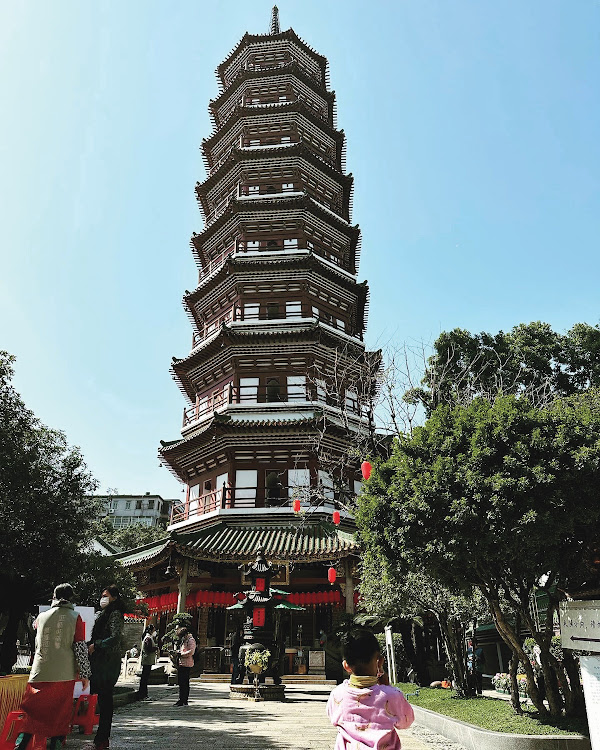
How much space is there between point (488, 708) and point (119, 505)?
75318 millimetres

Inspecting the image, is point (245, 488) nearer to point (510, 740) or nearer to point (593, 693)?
point (510, 740)

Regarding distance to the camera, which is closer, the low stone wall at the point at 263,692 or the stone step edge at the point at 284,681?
the low stone wall at the point at 263,692

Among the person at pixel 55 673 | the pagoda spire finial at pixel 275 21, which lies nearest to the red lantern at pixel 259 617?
the person at pixel 55 673

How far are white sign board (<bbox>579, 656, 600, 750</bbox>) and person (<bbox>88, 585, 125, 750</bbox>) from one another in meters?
4.62

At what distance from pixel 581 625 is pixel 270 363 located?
62.6ft

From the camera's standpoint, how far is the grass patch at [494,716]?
6555 mm

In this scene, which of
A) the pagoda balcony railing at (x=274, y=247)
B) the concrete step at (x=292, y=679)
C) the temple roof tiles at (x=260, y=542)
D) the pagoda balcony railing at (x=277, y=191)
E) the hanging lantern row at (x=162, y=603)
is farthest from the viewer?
the pagoda balcony railing at (x=277, y=191)

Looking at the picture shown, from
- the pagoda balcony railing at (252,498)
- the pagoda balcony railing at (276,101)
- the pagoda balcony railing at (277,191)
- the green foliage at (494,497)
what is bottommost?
the green foliage at (494,497)

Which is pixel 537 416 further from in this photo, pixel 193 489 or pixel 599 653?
pixel 193 489

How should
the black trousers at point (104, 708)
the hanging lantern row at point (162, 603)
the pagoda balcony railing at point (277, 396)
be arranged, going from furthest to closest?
the pagoda balcony railing at point (277, 396)
the hanging lantern row at point (162, 603)
the black trousers at point (104, 708)

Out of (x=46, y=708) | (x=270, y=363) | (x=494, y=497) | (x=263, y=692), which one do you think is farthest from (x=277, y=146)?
(x=46, y=708)

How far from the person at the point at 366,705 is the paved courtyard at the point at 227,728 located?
4273 mm

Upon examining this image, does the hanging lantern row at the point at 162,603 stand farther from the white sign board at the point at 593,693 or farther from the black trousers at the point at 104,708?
the white sign board at the point at 593,693

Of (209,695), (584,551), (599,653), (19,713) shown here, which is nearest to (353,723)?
(599,653)
